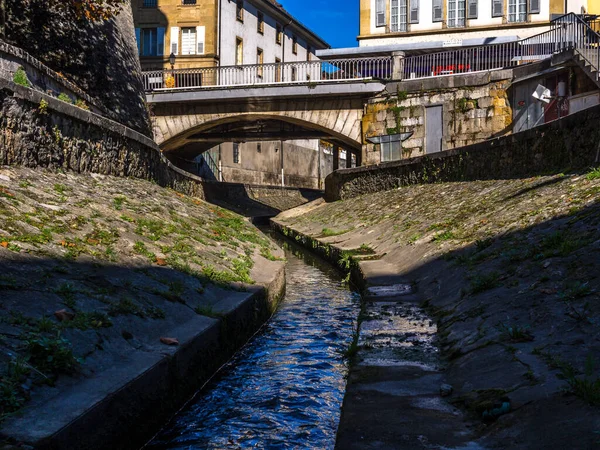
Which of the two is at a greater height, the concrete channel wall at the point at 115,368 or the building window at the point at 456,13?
the building window at the point at 456,13

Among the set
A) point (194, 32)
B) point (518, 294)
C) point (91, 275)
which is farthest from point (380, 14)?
point (91, 275)

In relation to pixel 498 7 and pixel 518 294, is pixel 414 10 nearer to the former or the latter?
pixel 498 7

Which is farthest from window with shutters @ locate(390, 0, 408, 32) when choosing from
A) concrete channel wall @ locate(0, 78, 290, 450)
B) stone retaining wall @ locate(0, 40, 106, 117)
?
concrete channel wall @ locate(0, 78, 290, 450)

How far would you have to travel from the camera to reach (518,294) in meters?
5.34

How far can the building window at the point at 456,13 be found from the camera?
3325cm

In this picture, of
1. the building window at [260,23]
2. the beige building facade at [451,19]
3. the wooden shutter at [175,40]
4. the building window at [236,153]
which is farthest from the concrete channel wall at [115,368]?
the building window at [260,23]

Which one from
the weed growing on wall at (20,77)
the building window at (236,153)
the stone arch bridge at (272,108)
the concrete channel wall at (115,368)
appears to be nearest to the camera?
the concrete channel wall at (115,368)

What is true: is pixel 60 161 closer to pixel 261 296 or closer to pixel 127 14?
pixel 261 296

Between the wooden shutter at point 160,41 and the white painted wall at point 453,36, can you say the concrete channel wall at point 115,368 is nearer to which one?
the white painted wall at point 453,36

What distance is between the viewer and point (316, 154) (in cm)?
5353

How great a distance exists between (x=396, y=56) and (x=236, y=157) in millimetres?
18947

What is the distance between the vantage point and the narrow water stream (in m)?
4.03

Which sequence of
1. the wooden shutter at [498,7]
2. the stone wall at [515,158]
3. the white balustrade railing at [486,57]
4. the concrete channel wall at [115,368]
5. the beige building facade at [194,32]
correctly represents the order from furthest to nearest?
the beige building facade at [194,32] < the wooden shutter at [498,7] < the white balustrade railing at [486,57] < the stone wall at [515,158] < the concrete channel wall at [115,368]

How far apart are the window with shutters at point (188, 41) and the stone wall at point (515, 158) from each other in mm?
21535
